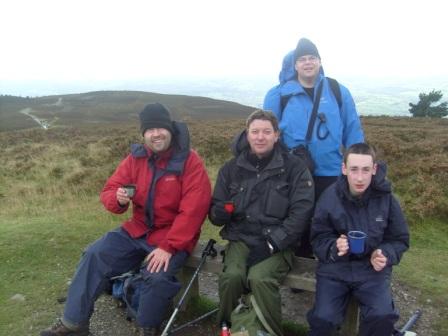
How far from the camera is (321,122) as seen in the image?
16.0ft

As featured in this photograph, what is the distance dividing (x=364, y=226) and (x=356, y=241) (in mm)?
456

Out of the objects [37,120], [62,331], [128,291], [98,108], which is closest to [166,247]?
[128,291]

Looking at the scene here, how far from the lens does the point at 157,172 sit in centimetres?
488

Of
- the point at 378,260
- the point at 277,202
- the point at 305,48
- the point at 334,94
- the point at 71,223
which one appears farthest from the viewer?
the point at 71,223

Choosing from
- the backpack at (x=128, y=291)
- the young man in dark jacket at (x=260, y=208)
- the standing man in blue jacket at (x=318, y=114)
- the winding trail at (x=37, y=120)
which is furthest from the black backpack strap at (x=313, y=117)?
the winding trail at (x=37, y=120)

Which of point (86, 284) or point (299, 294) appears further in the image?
point (299, 294)

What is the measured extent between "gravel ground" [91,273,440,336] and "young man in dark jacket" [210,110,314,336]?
2.70 feet

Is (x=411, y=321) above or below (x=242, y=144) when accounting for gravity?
below

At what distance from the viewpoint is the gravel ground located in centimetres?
499

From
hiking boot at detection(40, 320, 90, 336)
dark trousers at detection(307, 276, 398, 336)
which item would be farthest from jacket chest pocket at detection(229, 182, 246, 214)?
hiking boot at detection(40, 320, 90, 336)

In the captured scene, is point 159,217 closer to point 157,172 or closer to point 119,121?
point 157,172

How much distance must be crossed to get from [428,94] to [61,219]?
133ft

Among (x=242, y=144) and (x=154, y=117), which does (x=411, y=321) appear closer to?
(x=242, y=144)

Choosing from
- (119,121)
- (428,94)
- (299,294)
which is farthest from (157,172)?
(119,121)
